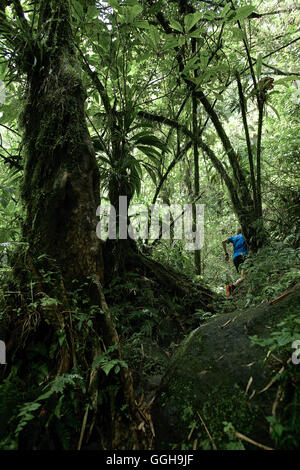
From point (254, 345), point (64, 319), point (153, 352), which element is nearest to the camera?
point (254, 345)

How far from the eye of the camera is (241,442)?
3.62ft

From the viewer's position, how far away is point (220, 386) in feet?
4.43

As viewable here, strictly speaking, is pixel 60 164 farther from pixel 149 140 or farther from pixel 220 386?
pixel 220 386

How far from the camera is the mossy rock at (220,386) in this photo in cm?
118

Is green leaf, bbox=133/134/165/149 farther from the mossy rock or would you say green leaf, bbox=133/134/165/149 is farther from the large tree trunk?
the mossy rock

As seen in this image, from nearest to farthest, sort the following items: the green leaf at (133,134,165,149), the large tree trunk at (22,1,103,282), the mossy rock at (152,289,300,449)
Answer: the mossy rock at (152,289,300,449) < the large tree trunk at (22,1,103,282) < the green leaf at (133,134,165,149)

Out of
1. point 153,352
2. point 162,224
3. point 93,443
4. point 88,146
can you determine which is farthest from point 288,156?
point 93,443

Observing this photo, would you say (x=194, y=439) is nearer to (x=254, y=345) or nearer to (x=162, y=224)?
(x=254, y=345)

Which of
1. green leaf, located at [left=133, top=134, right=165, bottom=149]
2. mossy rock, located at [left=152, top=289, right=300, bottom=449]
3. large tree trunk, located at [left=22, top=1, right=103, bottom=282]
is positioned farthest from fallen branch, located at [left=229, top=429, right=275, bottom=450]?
green leaf, located at [left=133, top=134, right=165, bottom=149]

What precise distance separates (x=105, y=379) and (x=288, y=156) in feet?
15.2

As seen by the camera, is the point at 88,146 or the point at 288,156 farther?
the point at 288,156

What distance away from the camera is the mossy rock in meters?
1.18

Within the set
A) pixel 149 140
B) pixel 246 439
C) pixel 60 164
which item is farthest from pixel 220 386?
pixel 149 140

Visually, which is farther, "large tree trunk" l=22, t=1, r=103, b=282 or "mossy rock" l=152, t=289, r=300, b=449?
"large tree trunk" l=22, t=1, r=103, b=282
